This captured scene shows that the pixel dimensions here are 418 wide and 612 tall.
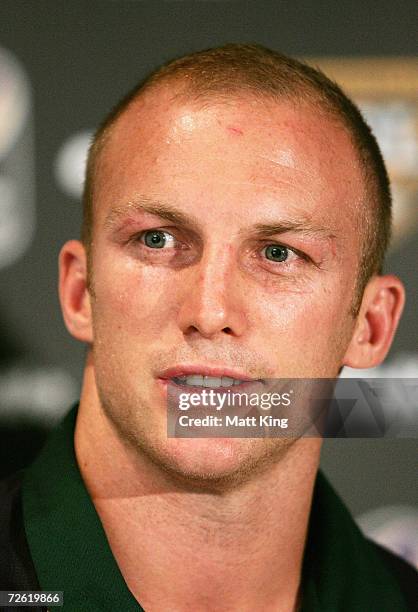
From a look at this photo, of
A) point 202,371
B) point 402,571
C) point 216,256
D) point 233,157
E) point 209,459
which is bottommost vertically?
point 402,571

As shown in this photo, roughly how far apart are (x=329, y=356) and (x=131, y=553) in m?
0.35

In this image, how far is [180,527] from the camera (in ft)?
3.88

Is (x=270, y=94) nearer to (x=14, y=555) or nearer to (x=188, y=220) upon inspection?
(x=188, y=220)

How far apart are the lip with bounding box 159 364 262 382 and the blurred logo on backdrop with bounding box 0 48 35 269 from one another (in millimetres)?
600

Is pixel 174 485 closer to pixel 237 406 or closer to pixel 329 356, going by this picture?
pixel 237 406

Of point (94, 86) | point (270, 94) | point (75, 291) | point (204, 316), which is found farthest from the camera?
point (94, 86)

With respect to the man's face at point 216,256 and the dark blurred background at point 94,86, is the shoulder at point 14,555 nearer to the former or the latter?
the man's face at point 216,256

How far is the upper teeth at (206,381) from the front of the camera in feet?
3.59

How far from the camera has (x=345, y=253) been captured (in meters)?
1.19

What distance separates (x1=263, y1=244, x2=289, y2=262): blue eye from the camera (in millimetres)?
1139

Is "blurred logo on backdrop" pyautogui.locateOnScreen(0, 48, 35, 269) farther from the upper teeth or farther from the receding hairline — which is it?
the upper teeth

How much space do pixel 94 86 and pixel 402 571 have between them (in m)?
0.94

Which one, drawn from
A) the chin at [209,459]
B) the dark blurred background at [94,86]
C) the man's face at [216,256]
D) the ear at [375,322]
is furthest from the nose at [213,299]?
the dark blurred background at [94,86]

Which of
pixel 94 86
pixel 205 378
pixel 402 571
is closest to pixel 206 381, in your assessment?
pixel 205 378
